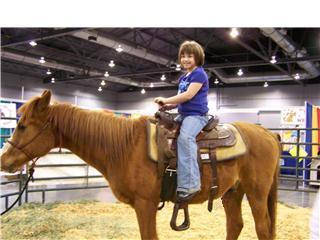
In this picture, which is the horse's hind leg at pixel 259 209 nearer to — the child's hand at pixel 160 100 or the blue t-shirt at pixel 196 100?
the blue t-shirt at pixel 196 100

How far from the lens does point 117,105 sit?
21.6 meters

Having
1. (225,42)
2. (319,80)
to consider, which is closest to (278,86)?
(319,80)

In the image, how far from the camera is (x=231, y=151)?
259 cm

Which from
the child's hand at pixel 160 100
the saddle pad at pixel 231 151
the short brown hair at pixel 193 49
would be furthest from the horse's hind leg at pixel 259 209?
the short brown hair at pixel 193 49

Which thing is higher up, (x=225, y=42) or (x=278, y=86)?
(x=225, y=42)

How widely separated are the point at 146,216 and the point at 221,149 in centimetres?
80

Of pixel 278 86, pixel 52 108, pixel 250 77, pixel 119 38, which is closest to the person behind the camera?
pixel 52 108

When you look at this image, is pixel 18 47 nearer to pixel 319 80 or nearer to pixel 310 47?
pixel 310 47

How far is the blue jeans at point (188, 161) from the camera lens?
2.26 m

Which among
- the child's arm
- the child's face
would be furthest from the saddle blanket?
the child's face

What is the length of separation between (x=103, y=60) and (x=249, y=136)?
1265cm

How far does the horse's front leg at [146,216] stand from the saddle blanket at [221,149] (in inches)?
12.4

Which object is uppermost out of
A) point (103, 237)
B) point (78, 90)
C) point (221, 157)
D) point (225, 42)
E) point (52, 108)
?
point (225, 42)

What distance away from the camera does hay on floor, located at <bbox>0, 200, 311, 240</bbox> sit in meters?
3.97
